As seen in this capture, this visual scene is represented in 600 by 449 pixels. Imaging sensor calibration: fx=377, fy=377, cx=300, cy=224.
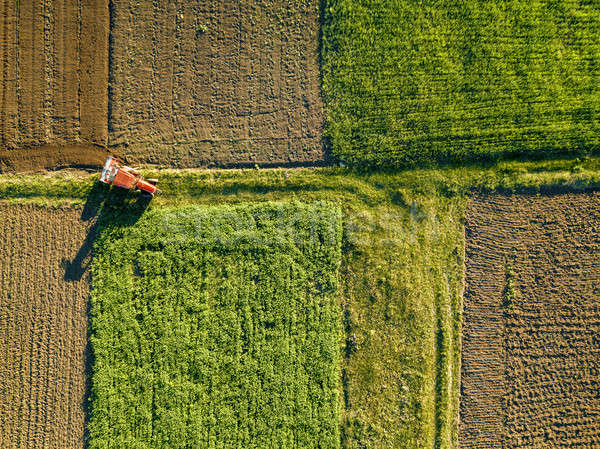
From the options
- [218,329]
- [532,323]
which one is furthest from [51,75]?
[532,323]

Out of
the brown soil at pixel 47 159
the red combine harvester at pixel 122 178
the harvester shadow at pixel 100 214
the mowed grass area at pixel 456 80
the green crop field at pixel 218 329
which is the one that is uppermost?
the mowed grass area at pixel 456 80

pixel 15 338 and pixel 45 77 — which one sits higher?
pixel 45 77

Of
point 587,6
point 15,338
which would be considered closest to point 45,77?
point 15,338

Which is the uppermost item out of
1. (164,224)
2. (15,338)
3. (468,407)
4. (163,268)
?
→ (164,224)

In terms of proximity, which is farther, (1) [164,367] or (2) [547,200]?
(2) [547,200]

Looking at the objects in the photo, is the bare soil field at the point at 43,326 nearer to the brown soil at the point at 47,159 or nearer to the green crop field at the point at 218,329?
the green crop field at the point at 218,329

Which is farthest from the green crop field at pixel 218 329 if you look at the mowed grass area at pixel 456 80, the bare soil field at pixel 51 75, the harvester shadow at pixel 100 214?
the bare soil field at pixel 51 75

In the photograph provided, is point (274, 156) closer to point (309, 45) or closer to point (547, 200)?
point (309, 45)
